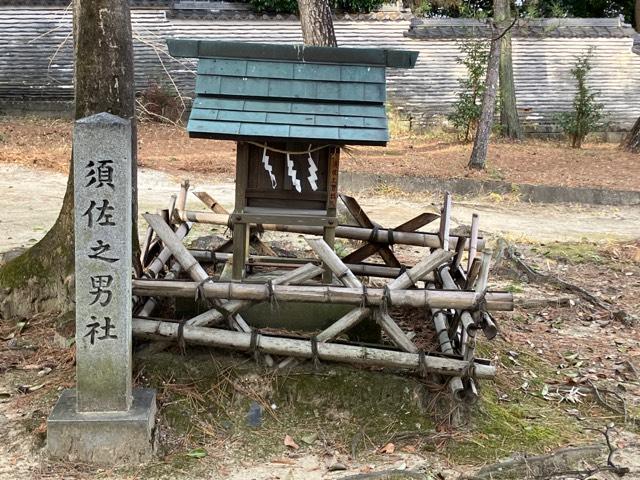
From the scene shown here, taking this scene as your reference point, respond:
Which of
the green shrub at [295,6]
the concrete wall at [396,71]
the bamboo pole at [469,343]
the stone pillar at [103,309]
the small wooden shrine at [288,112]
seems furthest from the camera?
the green shrub at [295,6]

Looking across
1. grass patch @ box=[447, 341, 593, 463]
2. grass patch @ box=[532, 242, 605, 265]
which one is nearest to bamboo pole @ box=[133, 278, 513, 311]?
grass patch @ box=[447, 341, 593, 463]

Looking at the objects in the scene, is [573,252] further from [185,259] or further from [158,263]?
[185,259]

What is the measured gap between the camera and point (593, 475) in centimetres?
423

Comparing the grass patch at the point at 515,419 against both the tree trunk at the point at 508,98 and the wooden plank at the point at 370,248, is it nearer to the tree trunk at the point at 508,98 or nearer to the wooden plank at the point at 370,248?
the wooden plank at the point at 370,248

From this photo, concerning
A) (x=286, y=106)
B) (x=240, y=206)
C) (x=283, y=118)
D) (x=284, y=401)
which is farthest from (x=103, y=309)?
(x=286, y=106)

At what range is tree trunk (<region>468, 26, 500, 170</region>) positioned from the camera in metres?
14.0

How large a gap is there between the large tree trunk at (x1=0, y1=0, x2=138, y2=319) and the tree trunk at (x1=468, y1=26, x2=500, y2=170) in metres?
9.39

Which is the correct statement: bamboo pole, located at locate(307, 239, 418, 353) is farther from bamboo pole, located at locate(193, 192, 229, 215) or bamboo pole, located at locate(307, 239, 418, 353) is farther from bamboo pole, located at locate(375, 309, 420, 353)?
bamboo pole, located at locate(193, 192, 229, 215)

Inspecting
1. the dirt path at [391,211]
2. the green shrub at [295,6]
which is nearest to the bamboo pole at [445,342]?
the dirt path at [391,211]

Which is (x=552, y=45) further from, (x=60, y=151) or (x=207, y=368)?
(x=207, y=368)

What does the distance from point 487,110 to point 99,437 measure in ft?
39.5

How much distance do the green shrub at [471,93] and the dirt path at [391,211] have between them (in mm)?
5171

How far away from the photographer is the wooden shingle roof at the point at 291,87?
474cm

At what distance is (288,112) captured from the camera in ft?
15.7
